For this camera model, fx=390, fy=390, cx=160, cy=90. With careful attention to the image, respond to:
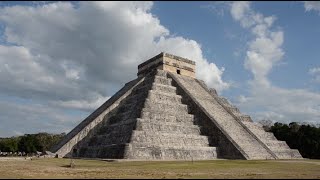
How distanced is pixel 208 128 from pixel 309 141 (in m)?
16.6

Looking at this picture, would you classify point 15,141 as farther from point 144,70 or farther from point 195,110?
point 195,110

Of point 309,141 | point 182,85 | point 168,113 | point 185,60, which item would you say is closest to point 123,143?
point 168,113

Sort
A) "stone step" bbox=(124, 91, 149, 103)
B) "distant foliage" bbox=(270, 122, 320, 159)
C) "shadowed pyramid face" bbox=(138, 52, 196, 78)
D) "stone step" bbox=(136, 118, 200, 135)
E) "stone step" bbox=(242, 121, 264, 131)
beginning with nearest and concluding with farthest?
"stone step" bbox=(136, 118, 200, 135) < "stone step" bbox=(124, 91, 149, 103) < "stone step" bbox=(242, 121, 264, 131) < "shadowed pyramid face" bbox=(138, 52, 196, 78) < "distant foliage" bbox=(270, 122, 320, 159)

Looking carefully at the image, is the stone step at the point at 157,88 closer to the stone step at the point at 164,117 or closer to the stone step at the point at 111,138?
the stone step at the point at 164,117

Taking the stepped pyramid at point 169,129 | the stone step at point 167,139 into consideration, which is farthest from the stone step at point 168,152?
the stone step at point 167,139

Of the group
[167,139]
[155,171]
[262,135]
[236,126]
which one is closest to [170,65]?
[236,126]

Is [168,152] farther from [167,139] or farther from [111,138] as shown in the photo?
[111,138]

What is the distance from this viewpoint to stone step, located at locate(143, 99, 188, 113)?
32.0 m

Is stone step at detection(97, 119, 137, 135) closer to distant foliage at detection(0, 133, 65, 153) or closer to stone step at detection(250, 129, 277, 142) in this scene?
stone step at detection(250, 129, 277, 142)

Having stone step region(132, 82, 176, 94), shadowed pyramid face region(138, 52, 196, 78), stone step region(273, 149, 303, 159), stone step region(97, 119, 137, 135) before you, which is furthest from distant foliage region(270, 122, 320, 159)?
stone step region(97, 119, 137, 135)

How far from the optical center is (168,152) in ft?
90.2

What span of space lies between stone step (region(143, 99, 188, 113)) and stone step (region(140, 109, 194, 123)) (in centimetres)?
77

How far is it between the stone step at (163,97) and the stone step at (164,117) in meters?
2.17

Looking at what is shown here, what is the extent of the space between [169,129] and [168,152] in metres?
3.04
